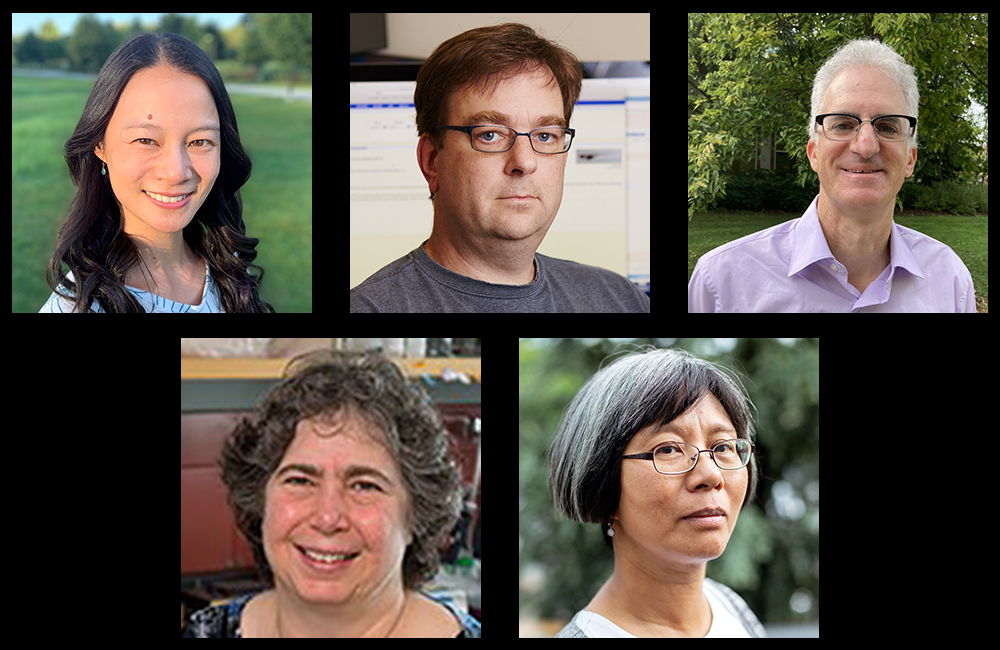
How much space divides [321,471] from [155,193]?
40.9 inches

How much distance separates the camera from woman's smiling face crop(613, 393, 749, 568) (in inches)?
115

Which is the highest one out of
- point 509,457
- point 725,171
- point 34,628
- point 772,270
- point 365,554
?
point 725,171

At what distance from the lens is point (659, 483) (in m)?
2.92

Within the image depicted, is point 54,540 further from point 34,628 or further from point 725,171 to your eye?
point 725,171

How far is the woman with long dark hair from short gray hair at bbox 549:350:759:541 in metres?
1.11

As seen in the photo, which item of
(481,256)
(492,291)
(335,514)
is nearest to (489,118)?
(481,256)

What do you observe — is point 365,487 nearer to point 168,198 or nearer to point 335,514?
point 335,514

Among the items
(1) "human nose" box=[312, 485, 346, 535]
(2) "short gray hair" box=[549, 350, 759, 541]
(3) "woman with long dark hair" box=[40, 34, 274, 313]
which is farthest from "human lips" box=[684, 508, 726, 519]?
(3) "woman with long dark hair" box=[40, 34, 274, 313]

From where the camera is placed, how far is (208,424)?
2988 millimetres

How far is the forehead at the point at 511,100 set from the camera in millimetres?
2959

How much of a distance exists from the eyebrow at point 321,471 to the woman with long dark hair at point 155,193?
1.76 ft
